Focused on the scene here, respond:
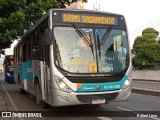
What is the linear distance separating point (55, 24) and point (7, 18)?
27.9ft

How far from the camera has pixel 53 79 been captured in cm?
1046

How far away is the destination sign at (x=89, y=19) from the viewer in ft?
36.2

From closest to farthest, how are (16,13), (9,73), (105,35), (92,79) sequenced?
(92,79), (105,35), (16,13), (9,73)

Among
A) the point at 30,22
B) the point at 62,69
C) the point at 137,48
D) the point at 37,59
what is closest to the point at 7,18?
the point at 30,22

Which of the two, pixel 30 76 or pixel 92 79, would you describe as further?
pixel 30 76

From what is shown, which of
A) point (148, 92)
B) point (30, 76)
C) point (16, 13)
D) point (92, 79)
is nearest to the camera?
point (92, 79)

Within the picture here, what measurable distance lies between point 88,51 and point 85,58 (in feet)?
0.77

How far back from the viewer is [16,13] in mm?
17672

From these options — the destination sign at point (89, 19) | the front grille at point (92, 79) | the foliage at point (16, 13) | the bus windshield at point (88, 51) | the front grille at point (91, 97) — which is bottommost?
the front grille at point (91, 97)

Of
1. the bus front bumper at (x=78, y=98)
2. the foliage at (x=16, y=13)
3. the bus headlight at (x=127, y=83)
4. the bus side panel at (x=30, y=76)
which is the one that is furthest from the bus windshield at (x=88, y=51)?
the foliage at (x=16, y=13)

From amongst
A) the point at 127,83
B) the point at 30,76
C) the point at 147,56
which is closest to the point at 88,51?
the point at 127,83

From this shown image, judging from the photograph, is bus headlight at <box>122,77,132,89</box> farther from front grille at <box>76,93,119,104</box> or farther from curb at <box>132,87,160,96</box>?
curb at <box>132,87,160,96</box>

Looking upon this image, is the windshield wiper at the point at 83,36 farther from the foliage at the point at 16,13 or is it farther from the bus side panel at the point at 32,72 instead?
the foliage at the point at 16,13

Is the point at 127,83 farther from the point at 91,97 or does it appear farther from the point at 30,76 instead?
the point at 30,76
